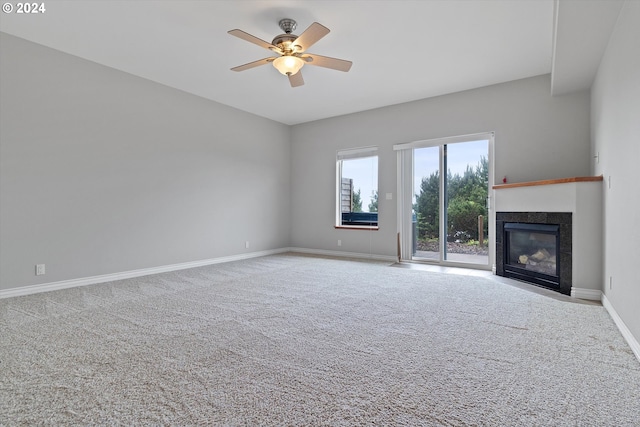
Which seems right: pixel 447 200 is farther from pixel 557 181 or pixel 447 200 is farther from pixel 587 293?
pixel 587 293

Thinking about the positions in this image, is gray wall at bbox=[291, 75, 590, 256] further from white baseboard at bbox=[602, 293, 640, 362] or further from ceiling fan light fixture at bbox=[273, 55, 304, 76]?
ceiling fan light fixture at bbox=[273, 55, 304, 76]

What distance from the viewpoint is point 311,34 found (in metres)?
2.81

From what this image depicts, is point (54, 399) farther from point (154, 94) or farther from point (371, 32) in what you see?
point (154, 94)

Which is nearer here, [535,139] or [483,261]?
[535,139]

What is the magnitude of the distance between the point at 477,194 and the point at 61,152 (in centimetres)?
572

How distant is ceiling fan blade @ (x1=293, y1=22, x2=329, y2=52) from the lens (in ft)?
8.75

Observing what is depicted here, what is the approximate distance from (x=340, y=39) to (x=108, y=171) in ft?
11.1

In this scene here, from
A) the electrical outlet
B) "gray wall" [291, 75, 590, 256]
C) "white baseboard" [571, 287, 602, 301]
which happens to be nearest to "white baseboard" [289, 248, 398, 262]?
"gray wall" [291, 75, 590, 256]

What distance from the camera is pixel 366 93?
200 inches

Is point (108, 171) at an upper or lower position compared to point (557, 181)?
upper

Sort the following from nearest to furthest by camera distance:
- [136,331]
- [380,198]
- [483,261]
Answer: [136,331], [483,261], [380,198]

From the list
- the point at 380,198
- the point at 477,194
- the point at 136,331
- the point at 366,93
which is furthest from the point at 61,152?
the point at 477,194

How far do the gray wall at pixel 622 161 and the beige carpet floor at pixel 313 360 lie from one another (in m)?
0.35

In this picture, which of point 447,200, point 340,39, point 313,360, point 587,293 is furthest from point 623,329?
point 340,39
